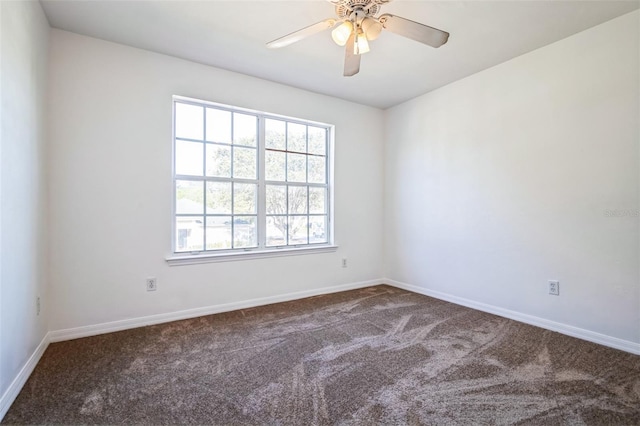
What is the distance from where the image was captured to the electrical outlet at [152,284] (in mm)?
2815

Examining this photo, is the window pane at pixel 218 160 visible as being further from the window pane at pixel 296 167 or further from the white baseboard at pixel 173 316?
the white baseboard at pixel 173 316

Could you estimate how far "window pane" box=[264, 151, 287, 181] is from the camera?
11.6 feet

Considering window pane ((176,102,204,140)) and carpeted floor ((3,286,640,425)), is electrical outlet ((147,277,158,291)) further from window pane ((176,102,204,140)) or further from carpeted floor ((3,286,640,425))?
window pane ((176,102,204,140))

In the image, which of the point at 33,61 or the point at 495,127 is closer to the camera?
the point at 33,61

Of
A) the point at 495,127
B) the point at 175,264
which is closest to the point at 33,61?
the point at 175,264

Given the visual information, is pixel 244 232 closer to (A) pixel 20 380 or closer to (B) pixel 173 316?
(B) pixel 173 316

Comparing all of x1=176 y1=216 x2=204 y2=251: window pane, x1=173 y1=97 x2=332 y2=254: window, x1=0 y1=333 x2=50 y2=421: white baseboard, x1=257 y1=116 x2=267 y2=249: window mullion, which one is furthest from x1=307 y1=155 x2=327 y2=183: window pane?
x1=0 y1=333 x2=50 y2=421: white baseboard

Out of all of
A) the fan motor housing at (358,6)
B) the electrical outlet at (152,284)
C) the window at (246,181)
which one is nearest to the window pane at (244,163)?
the window at (246,181)

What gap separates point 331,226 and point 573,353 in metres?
2.61

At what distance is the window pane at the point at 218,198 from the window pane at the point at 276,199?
472 millimetres

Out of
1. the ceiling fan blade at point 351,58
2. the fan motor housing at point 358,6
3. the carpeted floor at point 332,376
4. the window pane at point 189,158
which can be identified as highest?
the fan motor housing at point 358,6

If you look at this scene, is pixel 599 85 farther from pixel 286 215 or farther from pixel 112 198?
pixel 112 198

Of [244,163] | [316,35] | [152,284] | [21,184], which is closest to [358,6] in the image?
[316,35]

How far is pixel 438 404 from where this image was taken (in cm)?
165
